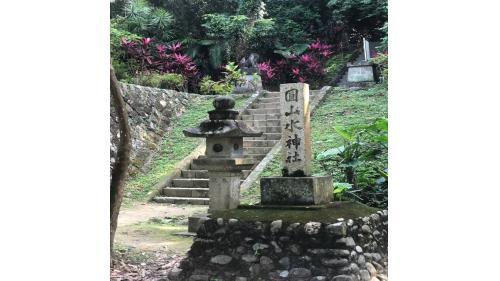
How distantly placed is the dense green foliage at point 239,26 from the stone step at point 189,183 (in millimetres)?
5225

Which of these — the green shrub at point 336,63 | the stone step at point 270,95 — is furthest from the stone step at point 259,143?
the green shrub at point 336,63

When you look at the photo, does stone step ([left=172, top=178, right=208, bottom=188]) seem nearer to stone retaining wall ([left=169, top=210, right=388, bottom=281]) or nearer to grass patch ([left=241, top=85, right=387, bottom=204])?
grass patch ([left=241, top=85, right=387, bottom=204])

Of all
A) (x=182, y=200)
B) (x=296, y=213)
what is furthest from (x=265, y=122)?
(x=296, y=213)

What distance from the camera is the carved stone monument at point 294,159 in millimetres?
4023

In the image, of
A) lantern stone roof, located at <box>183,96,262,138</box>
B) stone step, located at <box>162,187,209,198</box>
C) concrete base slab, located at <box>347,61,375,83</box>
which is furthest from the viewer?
concrete base slab, located at <box>347,61,375,83</box>

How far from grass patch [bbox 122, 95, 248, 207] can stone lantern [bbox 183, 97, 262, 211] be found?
2.55 meters

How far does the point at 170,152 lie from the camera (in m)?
8.68

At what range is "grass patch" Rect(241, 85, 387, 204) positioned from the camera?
7048mm

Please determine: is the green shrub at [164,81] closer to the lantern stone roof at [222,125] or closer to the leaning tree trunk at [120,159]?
the lantern stone roof at [222,125]

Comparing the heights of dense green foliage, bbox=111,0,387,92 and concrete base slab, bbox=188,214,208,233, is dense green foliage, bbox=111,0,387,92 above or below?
above

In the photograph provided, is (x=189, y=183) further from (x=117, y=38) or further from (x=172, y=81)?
(x=117, y=38)

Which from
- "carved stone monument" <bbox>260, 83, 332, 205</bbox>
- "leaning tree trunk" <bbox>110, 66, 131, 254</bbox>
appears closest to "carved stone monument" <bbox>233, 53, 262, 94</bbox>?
"carved stone monument" <bbox>260, 83, 332, 205</bbox>
